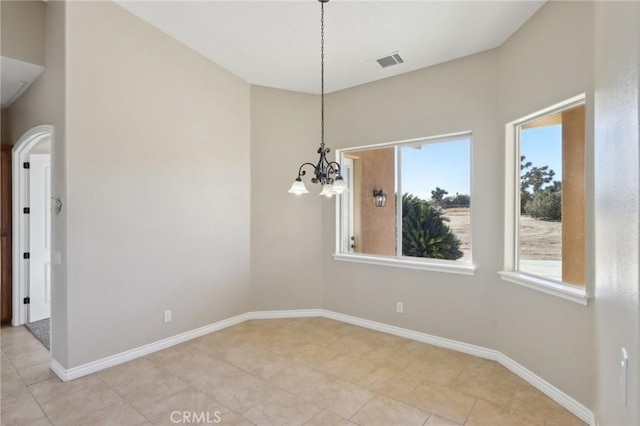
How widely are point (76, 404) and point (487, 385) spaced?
3.38 m

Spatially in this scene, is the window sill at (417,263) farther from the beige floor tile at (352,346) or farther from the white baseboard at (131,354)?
the white baseboard at (131,354)

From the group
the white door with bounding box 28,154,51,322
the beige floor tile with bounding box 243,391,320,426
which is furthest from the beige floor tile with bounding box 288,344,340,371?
the white door with bounding box 28,154,51,322

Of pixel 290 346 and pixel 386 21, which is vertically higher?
pixel 386 21

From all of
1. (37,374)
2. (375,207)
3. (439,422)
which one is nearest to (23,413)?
(37,374)

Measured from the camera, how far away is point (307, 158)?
15.0 ft

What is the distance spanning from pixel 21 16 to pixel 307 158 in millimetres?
3273

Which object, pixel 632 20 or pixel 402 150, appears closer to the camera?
pixel 632 20

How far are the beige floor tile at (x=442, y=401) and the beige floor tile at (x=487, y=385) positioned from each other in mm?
114

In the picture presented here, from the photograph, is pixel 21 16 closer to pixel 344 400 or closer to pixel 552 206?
pixel 344 400

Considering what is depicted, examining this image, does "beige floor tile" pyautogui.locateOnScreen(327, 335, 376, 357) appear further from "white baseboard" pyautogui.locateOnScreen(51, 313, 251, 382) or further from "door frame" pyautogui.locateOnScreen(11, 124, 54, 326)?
"door frame" pyautogui.locateOnScreen(11, 124, 54, 326)

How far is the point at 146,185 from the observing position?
10.9ft

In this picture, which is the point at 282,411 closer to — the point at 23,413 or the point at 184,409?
the point at 184,409

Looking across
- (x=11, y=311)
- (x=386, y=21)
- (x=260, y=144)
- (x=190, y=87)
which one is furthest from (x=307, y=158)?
(x=11, y=311)

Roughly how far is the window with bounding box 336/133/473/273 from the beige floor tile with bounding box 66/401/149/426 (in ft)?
9.15
